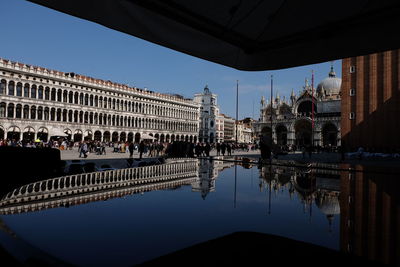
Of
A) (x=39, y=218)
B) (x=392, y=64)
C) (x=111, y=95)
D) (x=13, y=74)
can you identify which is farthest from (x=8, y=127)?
(x=392, y=64)

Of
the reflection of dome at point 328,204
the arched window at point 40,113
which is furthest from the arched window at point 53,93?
the reflection of dome at point 328,204

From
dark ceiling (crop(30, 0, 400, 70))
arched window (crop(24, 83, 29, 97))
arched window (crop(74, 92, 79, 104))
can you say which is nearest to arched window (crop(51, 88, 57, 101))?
arched window (crop(74, 92, 79, 104))

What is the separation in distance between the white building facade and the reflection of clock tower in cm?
1470

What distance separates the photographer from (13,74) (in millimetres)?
39906

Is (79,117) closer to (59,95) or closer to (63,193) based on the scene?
(59,95)

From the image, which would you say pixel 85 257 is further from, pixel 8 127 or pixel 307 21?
pixel 8 127

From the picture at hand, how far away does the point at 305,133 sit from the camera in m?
60.2

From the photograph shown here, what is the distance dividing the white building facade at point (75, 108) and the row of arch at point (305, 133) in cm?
2537

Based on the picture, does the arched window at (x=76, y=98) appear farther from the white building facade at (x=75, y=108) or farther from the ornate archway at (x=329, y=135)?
the ornate archway at (x=329, y=135)

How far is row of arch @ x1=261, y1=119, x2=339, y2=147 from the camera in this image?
181ft

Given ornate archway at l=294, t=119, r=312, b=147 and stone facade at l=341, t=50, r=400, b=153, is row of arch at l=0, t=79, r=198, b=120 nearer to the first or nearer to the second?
ornate archway at l=294, t=119, r=312, b=147

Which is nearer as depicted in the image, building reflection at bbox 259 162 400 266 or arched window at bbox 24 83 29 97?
building reflection at bbox 259 162 400 266

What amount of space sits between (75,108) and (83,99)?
2.40 metres

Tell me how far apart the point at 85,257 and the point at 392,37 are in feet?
10.5
